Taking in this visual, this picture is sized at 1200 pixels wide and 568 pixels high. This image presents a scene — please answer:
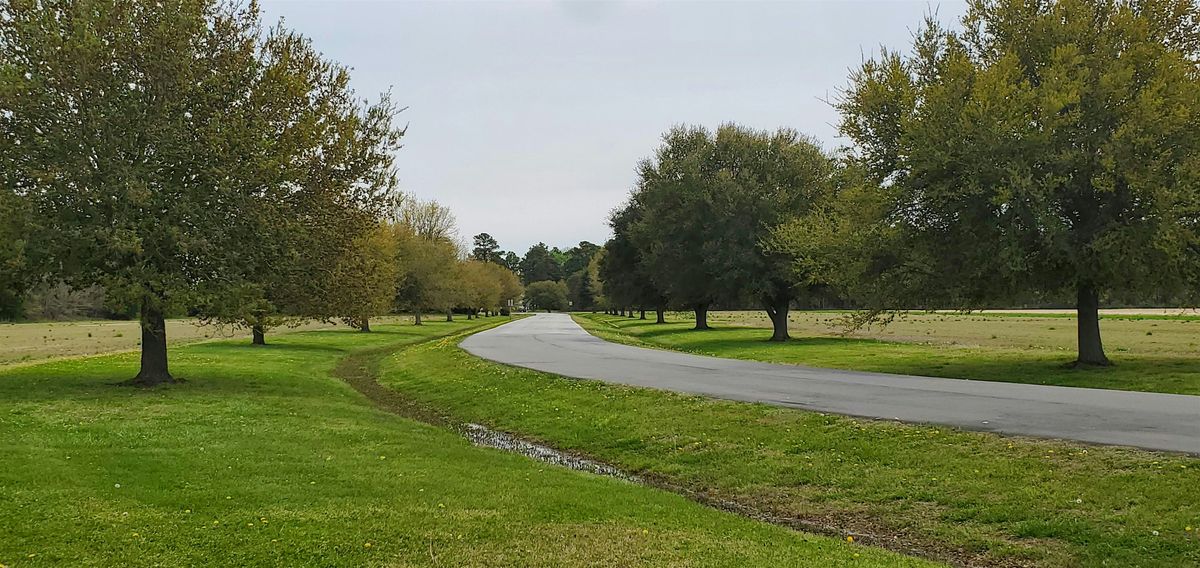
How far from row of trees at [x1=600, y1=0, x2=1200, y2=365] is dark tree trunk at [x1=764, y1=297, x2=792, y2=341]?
13849 millimetres

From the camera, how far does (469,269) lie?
93.2m

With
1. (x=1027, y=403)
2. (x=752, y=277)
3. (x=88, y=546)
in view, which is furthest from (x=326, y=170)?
(x=752, y=277)

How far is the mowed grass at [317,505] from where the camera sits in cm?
700

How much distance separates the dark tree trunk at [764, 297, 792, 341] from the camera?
41.3 m

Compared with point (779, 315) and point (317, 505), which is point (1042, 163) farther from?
point (779, 315)

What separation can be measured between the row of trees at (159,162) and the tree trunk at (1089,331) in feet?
67.9

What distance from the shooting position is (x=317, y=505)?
28.0ft

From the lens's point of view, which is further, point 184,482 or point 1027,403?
point 1027,403

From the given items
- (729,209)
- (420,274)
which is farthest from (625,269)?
(729,209)

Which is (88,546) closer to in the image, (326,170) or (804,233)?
(326,170)

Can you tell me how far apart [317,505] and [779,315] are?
3611cm

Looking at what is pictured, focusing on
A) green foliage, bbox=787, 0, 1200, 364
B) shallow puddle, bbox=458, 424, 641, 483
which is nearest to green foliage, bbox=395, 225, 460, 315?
green foliage, bbox=787, 0, 1200, 364

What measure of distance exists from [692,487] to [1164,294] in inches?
698

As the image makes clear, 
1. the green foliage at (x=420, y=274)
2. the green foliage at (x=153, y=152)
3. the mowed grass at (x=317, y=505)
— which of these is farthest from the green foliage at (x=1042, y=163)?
the green foliage at (x=420, y=274)
